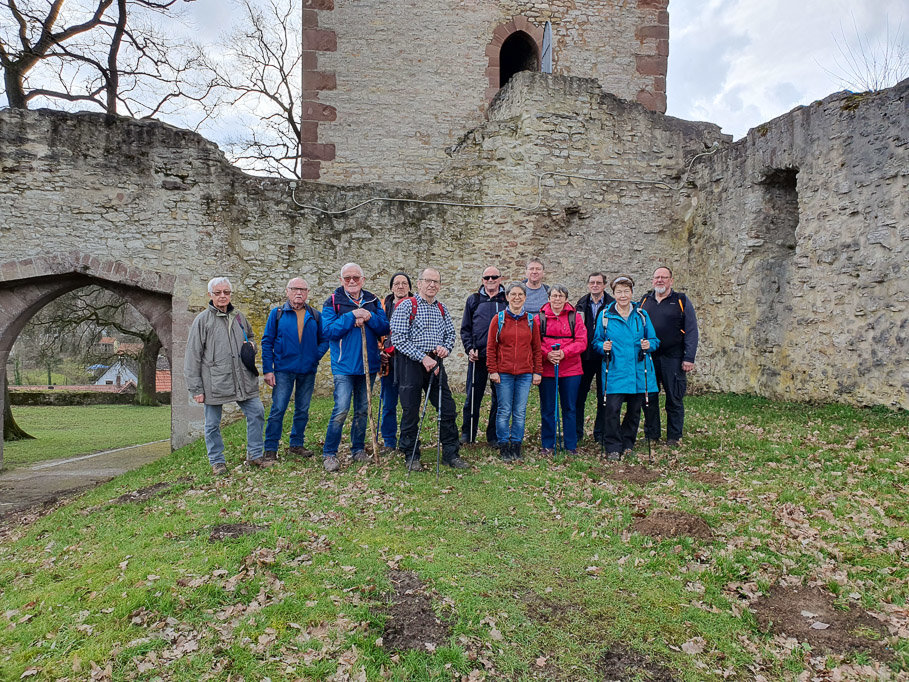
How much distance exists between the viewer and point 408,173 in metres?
13.8

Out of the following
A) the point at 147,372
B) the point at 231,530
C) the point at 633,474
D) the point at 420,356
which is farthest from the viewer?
the point at 147,372

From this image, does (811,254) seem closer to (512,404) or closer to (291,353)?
(512,404)

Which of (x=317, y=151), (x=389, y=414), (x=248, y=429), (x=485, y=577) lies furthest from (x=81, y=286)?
(x=485, y=577)

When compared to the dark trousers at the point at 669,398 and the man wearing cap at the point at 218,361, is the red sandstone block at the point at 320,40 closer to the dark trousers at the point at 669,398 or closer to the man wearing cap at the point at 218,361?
the man wearing cap at the point at 218,361

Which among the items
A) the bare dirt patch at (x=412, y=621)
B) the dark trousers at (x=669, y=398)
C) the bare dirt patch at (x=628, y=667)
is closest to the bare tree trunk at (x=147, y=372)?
the dark trousers at (x=669, y=398)

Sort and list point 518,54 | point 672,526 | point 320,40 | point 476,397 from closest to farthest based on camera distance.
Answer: point 672,526, point 476,397, point 320,40, point 518,54

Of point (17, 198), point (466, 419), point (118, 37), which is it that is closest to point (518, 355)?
point (466, 419)

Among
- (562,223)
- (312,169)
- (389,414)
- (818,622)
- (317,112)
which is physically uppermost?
(317,112)

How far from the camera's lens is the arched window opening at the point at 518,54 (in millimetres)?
14684

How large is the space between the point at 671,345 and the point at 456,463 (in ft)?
8.95

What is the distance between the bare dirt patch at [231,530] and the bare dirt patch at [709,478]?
3.87m

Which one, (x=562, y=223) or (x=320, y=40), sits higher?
(x=320, y=40)

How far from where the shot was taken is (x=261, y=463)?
21.6 feet

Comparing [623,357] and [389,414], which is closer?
[623,357]
